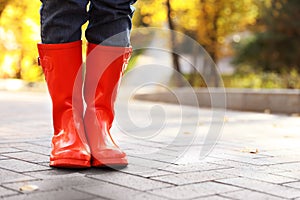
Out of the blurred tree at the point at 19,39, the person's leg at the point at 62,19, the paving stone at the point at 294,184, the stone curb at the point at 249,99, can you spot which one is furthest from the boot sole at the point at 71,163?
the blurred tree at the point at 19,39

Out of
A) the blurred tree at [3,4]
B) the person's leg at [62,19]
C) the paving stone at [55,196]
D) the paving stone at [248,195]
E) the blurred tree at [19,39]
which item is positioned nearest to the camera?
the paving stone at [55,196]

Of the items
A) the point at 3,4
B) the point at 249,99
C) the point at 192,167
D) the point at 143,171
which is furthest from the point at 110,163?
the point at 3,4

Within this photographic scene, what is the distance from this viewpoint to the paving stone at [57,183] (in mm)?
1863

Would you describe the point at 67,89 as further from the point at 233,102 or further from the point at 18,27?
the point at 18,27

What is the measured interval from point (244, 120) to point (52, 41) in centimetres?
345

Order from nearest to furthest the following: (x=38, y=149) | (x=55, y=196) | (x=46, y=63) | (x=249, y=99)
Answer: (x=55, y=196) → (x=46, y=63) → (x=38, y=149) → (x=249, y=99)

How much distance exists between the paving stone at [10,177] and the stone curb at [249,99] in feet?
17.0

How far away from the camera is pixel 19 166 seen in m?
2.25

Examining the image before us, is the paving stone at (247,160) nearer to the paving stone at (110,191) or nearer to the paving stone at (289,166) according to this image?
the paving stone at (289,166)

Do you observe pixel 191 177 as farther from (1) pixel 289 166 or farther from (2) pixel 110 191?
(1) pixel 289 166

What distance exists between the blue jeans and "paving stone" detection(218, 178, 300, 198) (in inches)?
28.4

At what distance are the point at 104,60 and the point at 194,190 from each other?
0.72 metres

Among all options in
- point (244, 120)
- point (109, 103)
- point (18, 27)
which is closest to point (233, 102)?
point (244, 120)

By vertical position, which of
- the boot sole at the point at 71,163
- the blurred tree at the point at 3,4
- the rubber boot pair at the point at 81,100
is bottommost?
the boot sole at the point at 71,163
